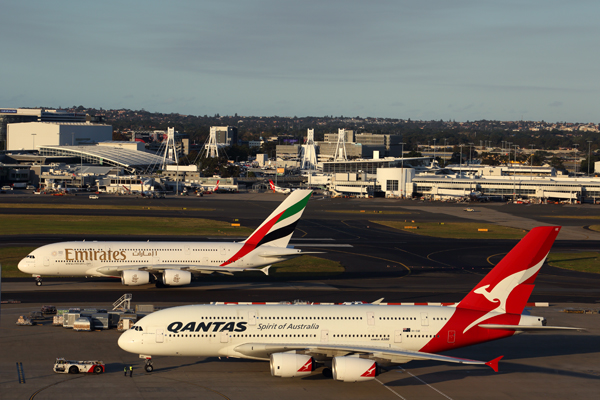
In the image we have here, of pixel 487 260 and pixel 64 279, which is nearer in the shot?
pixel 64 279

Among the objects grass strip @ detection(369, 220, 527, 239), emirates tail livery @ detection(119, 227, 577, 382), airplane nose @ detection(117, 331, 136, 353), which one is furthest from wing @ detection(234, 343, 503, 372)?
grass strip @ detection(369, 220, 527, 239)

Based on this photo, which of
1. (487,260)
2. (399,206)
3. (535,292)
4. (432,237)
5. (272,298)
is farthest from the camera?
(399,206)

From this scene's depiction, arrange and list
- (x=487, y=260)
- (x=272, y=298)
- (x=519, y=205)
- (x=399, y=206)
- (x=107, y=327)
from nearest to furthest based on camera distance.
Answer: (x=107, y=327), (x=272, y=298), (x=487, y=260), (x=399, y=206), (x=519, y=205)

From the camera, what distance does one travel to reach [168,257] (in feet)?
192

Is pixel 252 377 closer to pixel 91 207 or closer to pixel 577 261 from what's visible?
pixel 577 261

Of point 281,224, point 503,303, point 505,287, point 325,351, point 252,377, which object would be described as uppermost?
point 281,224

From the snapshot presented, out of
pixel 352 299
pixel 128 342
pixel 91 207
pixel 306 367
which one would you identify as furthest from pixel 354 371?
pixel 91 207

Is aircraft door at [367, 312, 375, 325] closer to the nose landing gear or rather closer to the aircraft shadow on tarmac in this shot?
the aircraft shadow on tarmac

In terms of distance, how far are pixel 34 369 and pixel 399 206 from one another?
445 ft

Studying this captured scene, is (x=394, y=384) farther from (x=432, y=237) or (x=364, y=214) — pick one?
(x=364, y=214)

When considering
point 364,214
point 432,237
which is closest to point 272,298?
point 432,237

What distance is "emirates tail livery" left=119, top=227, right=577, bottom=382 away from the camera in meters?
32.7

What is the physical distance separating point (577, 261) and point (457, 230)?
109 feet

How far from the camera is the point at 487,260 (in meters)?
79.6
